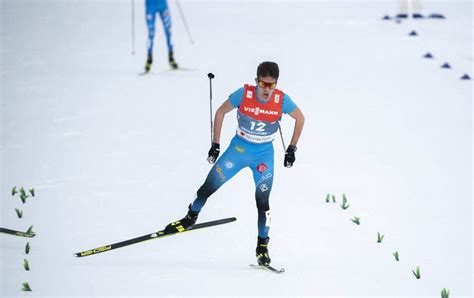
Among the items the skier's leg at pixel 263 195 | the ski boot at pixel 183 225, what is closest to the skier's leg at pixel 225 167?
the skier's leg at pixel 263 195

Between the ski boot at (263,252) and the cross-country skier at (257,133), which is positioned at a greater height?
the cross-country skier at (257,133)

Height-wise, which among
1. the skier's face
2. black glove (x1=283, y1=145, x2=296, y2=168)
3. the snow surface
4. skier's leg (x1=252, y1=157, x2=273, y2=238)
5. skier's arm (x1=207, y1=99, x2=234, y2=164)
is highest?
the skier's face

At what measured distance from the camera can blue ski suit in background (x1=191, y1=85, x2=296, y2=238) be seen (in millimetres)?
5559

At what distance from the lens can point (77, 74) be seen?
42.1ft

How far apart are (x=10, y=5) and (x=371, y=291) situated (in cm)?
1495

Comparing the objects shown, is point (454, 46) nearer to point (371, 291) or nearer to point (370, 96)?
point (370, 96)

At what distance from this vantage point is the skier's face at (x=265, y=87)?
543cm

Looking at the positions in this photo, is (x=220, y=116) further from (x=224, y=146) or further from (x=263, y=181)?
(x=224, y=146)

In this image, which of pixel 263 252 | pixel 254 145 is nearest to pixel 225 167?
pixel 254 145

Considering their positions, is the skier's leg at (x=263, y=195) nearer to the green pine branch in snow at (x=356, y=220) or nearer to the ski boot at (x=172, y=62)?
the green pine branch in snow at (x=356, y=220)

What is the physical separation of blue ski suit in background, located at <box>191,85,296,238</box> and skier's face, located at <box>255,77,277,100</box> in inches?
2.0

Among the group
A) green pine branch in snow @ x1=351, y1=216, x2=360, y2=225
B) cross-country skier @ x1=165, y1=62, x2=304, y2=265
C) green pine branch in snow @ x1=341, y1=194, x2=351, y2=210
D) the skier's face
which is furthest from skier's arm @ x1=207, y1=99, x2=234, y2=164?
green pine branch in snow @ x1=341, y1=194, x2=351, y2=210

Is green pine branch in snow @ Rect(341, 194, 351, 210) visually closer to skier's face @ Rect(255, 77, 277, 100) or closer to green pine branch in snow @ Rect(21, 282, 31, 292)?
skier's face @ Rect(255, 77, 277, 100)

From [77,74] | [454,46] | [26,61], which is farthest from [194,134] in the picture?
[454,46]
